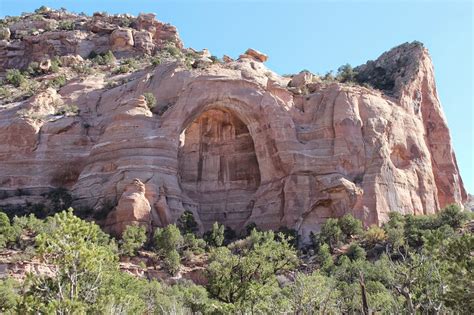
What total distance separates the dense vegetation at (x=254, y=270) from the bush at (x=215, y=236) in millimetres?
120

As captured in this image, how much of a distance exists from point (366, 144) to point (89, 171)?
92.6 ft

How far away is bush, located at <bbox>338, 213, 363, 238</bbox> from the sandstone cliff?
210 centimetres

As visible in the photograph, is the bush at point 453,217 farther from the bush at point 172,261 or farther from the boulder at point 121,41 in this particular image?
the boulder at point 121,41

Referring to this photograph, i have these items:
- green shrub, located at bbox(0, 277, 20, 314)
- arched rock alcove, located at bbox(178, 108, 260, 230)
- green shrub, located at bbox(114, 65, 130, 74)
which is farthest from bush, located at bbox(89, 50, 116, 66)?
green shrub, located at bbox(0, 277, 20, 314)

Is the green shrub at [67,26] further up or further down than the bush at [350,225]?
further up

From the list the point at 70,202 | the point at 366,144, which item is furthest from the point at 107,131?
the point at 366,144

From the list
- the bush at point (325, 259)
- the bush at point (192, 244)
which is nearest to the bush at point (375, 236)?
the bush at point (325, 259)

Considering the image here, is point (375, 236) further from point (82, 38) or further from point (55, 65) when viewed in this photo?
point (82, 38)

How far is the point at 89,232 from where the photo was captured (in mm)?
24531

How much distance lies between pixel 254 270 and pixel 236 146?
29927 millimetres

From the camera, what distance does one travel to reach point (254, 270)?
35375mm

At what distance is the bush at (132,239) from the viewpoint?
46.2 meters

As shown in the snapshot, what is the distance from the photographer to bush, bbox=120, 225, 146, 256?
151 feet

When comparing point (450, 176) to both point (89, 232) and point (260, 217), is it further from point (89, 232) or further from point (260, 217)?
point (89, 232)
